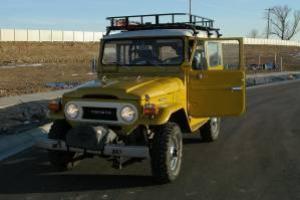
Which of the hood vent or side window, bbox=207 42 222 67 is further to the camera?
side window, bbox=207 42 222 67

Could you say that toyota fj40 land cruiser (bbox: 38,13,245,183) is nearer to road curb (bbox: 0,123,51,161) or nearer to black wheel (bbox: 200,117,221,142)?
black wheel (bbox: 200,117,221,142)

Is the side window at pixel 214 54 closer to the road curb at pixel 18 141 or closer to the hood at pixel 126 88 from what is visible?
the hood at pixel 126 88

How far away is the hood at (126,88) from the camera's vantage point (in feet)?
26.0

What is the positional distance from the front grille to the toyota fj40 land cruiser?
14mm

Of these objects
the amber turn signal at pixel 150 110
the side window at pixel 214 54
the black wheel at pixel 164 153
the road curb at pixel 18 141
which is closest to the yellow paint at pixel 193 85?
the black wheel at pixel 164 153

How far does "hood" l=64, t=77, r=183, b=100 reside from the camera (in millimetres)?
7926

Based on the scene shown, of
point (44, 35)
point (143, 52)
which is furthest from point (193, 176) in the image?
point (44, 35)

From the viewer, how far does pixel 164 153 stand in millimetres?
7664

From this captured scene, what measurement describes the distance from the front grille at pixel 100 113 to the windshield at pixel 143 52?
70.3 inches

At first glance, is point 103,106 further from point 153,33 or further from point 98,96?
point 153,33

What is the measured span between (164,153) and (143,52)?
255 centimetres

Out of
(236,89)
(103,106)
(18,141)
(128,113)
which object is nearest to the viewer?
(128,113)

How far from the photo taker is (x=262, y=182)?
7930 mm

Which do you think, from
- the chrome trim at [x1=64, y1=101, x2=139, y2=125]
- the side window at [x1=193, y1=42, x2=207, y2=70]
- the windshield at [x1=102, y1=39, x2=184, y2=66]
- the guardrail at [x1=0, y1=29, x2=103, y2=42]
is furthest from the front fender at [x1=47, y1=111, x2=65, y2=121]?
the guardrail at [x1=0, y1=29, x2=103, y2=42]
